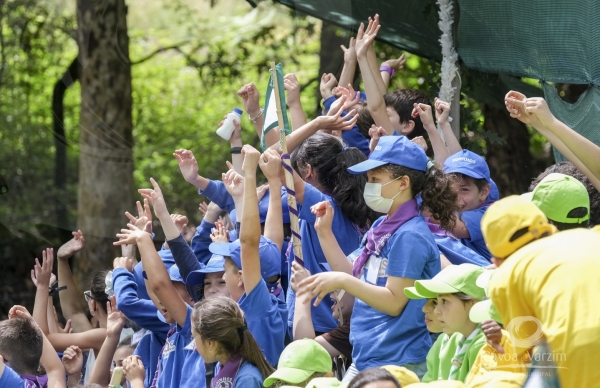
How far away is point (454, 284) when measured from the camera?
381 cm

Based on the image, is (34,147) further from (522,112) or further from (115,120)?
(522,112)

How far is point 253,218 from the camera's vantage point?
175 inches

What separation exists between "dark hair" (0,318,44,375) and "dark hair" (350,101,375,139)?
2224 mm

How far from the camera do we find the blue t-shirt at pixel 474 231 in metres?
4.88

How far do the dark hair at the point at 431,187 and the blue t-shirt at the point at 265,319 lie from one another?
30.1 inches

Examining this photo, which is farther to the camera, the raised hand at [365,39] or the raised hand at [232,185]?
the raised hand at [365,39]

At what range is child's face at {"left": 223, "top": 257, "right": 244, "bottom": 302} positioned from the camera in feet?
15.3

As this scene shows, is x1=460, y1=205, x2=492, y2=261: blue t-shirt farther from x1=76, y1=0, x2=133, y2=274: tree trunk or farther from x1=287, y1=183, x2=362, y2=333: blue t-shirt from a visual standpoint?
x1=76, y1=0, x2=133, y2=274: tree trunk

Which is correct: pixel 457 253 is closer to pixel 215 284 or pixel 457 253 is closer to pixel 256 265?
pixel 256 265

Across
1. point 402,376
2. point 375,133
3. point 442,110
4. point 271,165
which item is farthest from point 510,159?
point 402,376

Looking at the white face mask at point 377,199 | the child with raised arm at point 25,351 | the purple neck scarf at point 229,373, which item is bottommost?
the child with raised arm at point 25,351

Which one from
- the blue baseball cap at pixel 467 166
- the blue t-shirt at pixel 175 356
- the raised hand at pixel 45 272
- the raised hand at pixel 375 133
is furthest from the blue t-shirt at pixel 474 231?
the raised hand at pixel 45 272

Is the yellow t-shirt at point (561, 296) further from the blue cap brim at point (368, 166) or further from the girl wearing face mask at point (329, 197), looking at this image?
the girl wearing face mask at point (329, 197)

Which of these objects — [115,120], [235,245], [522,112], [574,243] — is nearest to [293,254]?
[235,245]
